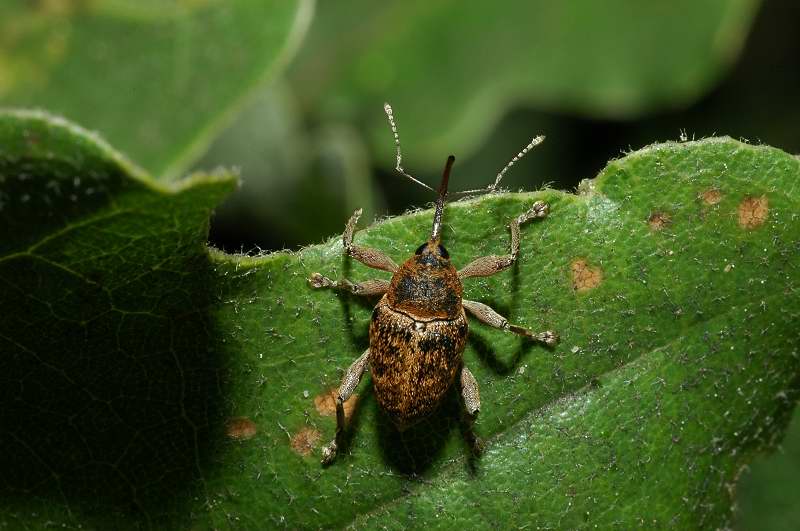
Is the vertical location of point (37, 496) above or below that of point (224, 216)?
above

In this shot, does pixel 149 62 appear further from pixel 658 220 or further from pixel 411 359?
pixel 658 220

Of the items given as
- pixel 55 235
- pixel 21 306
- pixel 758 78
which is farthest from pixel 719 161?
pixel 758 78

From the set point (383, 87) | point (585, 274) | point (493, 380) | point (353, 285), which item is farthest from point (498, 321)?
point (383, 87)

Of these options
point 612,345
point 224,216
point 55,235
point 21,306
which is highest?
point 55,235

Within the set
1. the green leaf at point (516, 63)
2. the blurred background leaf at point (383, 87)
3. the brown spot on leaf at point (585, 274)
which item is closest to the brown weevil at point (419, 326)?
the brown spot on leaf at point (585, 274)

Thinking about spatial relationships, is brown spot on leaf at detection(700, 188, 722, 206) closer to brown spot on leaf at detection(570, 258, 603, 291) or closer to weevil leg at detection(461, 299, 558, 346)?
brown spot on leaf at detection(570, 258, 603, 291)

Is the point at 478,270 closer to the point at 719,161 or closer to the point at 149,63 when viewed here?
the point at 719,161

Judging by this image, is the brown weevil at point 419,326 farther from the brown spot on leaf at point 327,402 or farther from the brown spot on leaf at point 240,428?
the brown spot on leaf at point 240,428

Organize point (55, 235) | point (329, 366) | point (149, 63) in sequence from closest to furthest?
point (55, 235) < point (329, 366) < point (149, 63)
